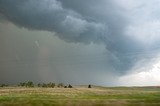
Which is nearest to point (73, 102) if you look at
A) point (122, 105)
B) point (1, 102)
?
point (122, 105)

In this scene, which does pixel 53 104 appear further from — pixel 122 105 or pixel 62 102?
pixel 122 105

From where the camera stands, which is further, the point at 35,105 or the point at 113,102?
the point at 113,102

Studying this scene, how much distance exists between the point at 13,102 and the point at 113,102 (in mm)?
34435

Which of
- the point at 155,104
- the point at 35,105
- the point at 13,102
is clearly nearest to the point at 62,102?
the point at 35,105

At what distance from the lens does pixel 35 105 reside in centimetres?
9700

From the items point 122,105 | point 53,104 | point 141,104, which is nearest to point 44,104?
point 53,104

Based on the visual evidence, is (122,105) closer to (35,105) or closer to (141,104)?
(141,104)

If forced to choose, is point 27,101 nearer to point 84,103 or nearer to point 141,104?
point 84,103

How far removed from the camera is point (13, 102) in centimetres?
10319

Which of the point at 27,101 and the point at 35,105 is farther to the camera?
the point at 27,101

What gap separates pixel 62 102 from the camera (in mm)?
103062

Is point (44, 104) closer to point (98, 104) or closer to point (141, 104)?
point (98, 104)

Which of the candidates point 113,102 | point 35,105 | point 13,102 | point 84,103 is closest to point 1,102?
point 13,102

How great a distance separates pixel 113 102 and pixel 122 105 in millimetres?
6247
